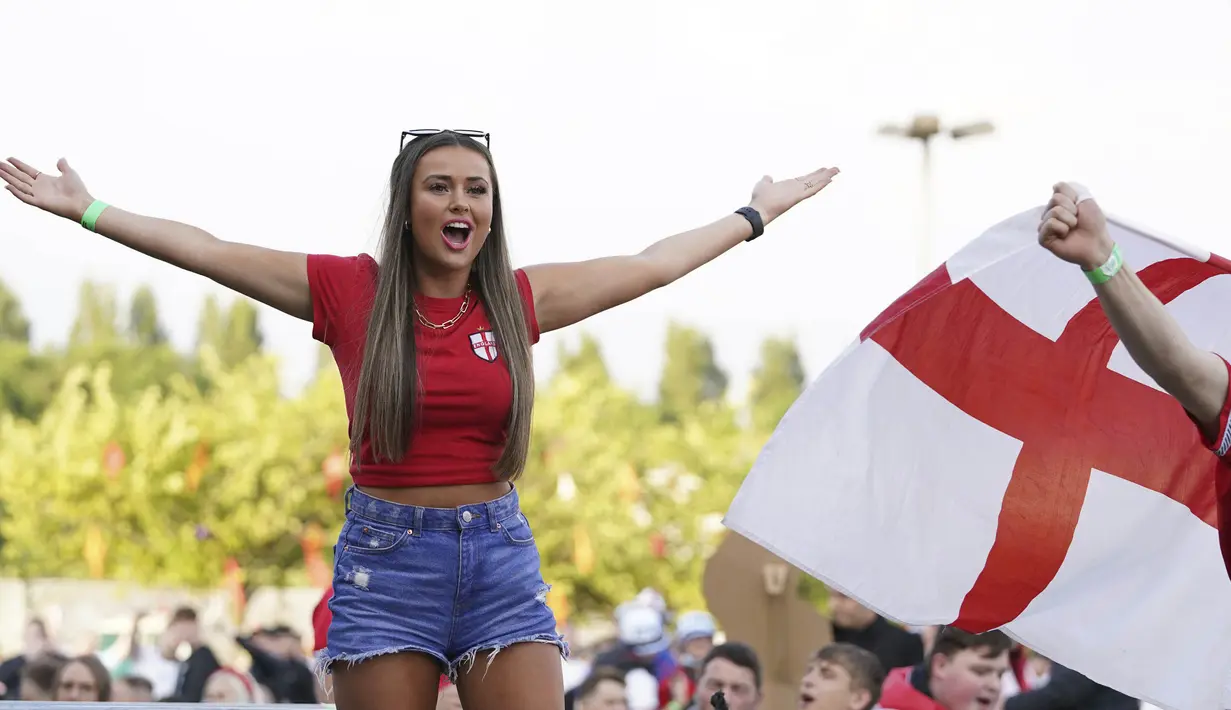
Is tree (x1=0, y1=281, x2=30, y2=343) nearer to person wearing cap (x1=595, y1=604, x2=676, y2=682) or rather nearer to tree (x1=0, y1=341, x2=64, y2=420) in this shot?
tree (x1=0, y1=341, x2=64, y2=420)

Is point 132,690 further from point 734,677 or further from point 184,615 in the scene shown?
point 734,677

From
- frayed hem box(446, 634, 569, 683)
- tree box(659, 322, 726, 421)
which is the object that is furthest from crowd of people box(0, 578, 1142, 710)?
tree box(659, 322, 726, 421)

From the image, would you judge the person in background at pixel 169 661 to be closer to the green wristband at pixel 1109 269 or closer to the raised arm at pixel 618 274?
the raised arm at pixel 618 274

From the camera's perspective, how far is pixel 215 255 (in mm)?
3615

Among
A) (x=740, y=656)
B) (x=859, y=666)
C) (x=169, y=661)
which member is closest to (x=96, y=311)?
(x=169, y=661)

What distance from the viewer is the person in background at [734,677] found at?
648 centimetres

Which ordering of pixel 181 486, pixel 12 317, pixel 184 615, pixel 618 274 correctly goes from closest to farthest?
1. pixel 618 274
2. pixel 184 615
3. pixel 181 486
4. pixel 12 317

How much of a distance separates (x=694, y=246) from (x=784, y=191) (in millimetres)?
452

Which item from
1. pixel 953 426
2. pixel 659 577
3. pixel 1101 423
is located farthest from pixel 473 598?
pixel 659 577

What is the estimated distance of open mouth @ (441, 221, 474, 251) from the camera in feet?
12.1

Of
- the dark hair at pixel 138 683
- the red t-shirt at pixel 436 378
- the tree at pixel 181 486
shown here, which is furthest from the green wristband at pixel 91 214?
the tree at pixel 181 486

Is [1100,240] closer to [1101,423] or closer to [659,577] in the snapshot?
[1101,423]

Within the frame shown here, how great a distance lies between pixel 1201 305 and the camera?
405cm

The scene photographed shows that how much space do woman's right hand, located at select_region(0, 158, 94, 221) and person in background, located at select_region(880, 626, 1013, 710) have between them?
3349 mm
